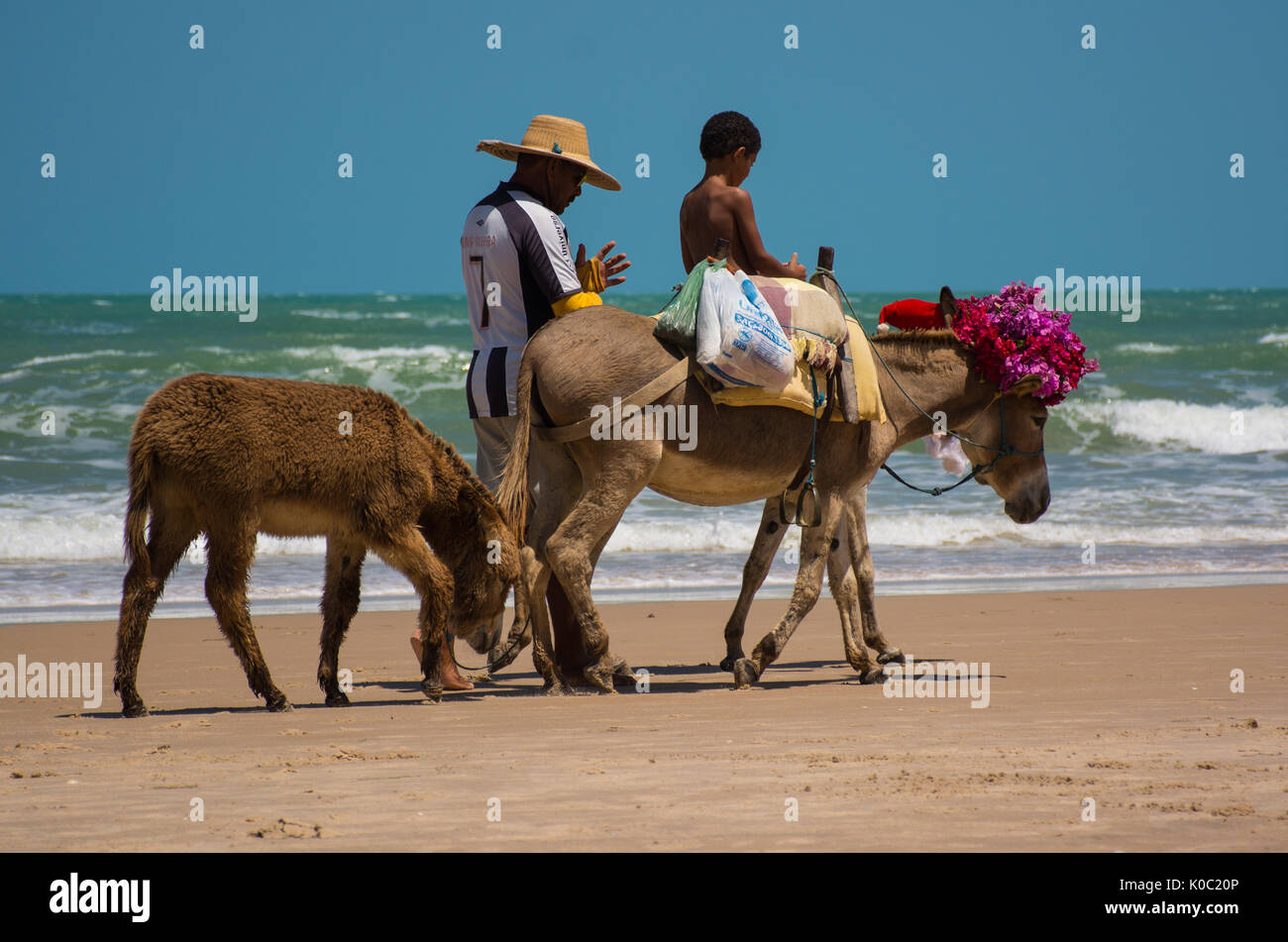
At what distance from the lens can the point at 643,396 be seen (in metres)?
6.49

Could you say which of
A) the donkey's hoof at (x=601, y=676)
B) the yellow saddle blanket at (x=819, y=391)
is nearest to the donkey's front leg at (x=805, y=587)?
the yellow saddle blanket at (x=819, y=391)

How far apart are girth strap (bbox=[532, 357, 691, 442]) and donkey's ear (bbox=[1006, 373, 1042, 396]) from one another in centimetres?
204

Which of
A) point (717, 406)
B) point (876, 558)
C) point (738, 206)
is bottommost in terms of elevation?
point (876, 558)

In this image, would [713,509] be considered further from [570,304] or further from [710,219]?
[570,304]

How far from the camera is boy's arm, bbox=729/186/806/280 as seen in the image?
6.90m

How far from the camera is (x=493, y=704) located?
6.52 m

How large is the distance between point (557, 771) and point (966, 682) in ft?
9.25

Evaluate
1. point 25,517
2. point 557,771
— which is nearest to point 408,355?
point 25,517

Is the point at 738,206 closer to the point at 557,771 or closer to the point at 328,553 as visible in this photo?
the point at 328,553

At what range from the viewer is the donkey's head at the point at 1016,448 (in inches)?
303

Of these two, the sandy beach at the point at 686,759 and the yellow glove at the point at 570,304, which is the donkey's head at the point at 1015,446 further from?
the yellow glove at the point at 570,304

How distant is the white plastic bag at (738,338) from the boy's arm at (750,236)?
0.43 metres

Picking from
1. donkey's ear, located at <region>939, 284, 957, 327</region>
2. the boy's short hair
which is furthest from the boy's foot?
donkey's ear, located at <region>939, 284, 957, 327</region>

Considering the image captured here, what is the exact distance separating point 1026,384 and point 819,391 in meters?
1.42
